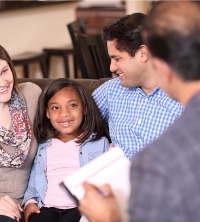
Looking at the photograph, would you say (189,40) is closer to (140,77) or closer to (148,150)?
(148,150)

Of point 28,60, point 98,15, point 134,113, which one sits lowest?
point 98,15

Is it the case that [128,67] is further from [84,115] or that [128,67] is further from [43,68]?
[43,68]

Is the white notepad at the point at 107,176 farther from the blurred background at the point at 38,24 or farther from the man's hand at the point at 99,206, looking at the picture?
the blurred background at the point at 38,24

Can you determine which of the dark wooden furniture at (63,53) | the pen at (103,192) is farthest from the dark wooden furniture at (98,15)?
the pen at (103,192)

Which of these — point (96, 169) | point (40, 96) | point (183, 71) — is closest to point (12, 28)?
point (40, 96)

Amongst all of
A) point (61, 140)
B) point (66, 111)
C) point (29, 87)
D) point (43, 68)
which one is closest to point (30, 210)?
point (61, 140)

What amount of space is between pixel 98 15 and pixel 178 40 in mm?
5141

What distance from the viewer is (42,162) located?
2.01m

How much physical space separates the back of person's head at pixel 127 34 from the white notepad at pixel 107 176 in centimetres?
58

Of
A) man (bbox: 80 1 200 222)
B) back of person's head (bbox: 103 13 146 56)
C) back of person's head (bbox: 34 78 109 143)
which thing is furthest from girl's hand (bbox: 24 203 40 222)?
man (bbox: 80 1 200 222)

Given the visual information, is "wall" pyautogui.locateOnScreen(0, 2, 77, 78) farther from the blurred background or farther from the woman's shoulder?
the woman's shoulder

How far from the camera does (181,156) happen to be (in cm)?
96

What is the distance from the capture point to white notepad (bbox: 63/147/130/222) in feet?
4.15

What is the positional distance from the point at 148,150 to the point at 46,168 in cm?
108
